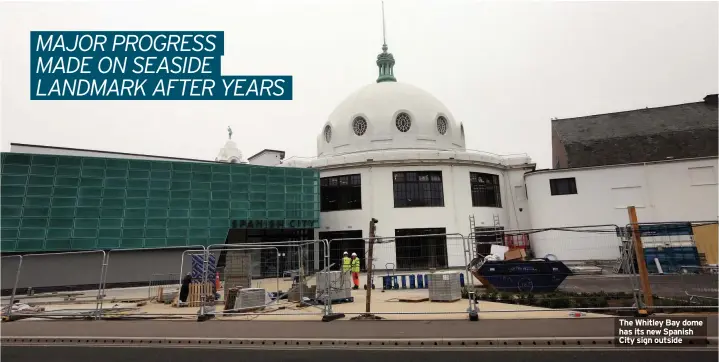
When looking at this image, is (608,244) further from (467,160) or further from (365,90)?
(365,90)

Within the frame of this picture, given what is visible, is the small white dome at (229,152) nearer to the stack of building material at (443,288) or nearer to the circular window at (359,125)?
the circular window at (359,125)

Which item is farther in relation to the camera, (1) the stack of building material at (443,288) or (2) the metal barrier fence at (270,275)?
(1) the stack of building material at (443,288)

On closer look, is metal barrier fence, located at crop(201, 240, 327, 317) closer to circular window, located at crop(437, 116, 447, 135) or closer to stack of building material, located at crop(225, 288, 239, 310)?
stack of building material, located at crop(225, 288, 239, 310)

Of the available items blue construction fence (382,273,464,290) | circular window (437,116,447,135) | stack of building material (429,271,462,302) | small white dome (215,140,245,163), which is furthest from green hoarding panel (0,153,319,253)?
small white dome (215,140,245,163)

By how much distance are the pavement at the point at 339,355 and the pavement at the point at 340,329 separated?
3.03 ft

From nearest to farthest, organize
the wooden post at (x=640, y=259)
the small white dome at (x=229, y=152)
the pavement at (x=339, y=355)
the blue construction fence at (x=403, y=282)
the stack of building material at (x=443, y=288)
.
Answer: the pavement at (x=339, y=355), the wooden post at (x=640, y=259), the stack of building material at (x=443, y=288), the blue construction fence at (x=403, y=282), the small white dome at (x=229, y=152)

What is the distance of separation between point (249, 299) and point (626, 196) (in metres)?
27.7

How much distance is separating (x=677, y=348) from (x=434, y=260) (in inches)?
485

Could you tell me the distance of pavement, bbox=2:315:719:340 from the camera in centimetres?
838

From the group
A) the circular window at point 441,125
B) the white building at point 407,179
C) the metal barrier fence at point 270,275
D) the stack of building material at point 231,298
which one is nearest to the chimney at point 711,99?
the white building at point 407,179

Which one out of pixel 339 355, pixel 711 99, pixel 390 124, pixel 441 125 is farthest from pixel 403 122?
pixel 339 355

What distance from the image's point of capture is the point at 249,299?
42.9 ft

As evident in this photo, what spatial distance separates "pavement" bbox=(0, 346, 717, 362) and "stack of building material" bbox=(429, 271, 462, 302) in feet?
20.5

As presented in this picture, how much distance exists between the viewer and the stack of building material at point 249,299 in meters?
12.8
